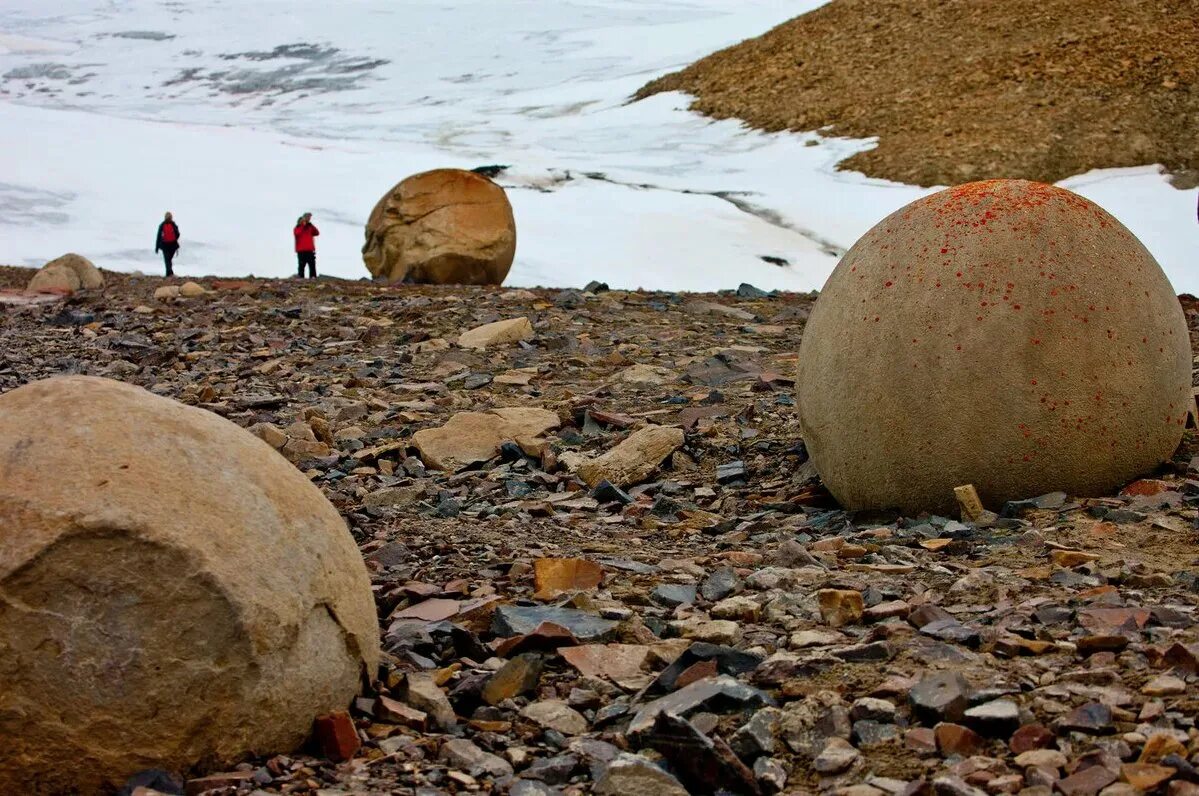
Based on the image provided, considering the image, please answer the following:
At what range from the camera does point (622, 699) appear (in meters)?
4.05

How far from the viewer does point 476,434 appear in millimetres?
8828

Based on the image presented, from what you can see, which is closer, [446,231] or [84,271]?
[446,231]

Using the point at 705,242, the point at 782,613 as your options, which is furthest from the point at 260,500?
the point at 705,242

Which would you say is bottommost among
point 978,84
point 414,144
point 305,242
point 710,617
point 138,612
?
point 710,617

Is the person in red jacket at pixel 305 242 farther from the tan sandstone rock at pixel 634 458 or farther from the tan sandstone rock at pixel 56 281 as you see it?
the tan sandstone rock at pixel 634 458

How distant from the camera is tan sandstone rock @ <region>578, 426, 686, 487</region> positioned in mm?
7727

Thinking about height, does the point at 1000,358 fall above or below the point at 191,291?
below

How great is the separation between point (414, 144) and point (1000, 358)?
3328 centimetres

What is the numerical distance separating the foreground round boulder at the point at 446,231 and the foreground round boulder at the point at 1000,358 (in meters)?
12.4

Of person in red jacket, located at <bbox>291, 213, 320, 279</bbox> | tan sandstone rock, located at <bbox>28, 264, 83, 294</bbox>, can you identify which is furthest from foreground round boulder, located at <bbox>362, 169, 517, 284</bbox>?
tan sandstone rock, located at <bbox>28, 264, 83, 294</bbox>

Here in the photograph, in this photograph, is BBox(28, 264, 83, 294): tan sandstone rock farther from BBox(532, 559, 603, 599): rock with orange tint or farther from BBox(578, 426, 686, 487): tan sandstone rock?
BBox(532, 559, 603, 599): rock with orange tint

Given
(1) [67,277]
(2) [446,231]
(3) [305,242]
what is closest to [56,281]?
(1) [67,277]

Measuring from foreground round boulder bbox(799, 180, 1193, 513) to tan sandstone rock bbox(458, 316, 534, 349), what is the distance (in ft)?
21.1

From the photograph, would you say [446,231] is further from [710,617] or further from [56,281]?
[710,617]
